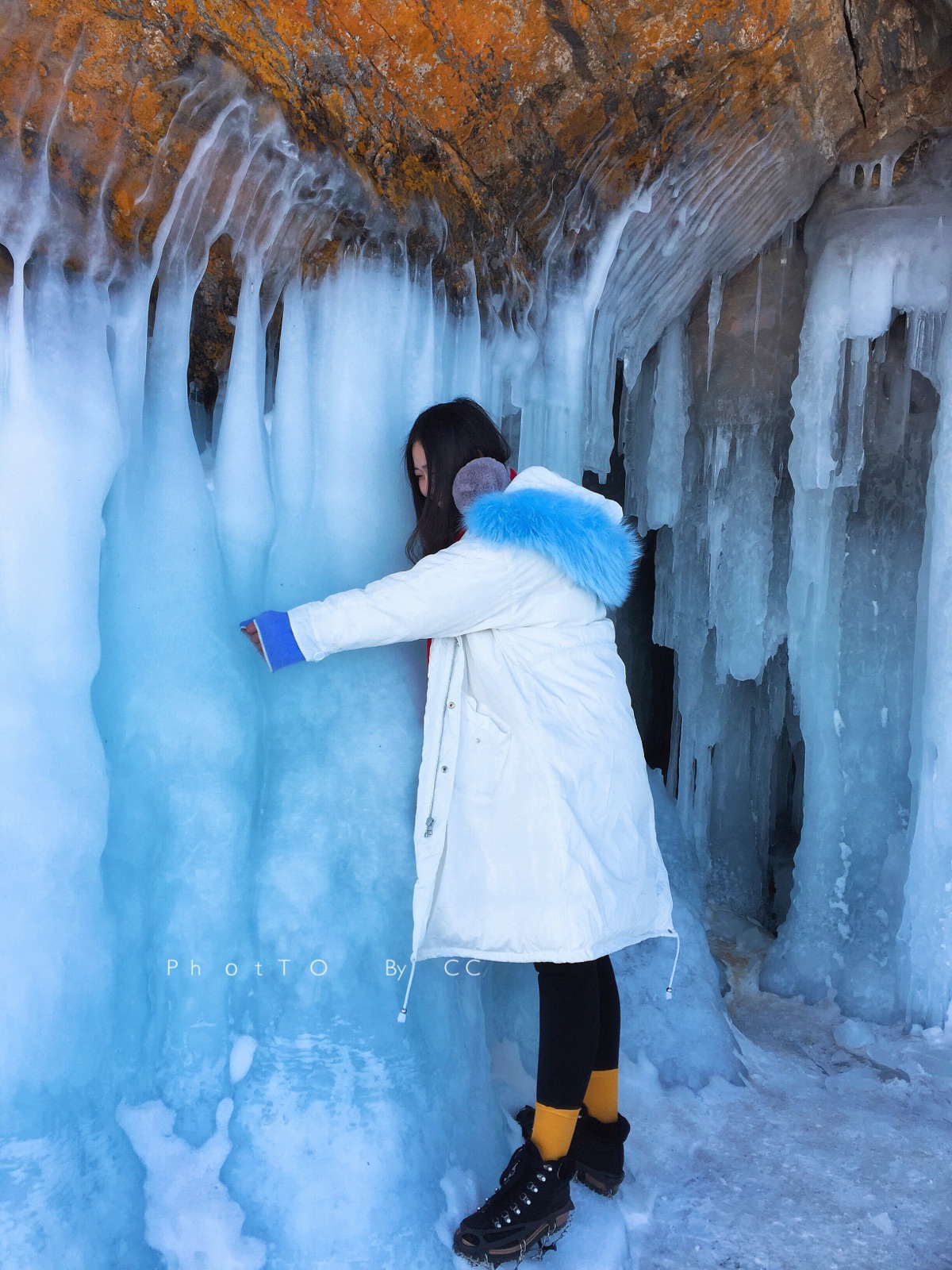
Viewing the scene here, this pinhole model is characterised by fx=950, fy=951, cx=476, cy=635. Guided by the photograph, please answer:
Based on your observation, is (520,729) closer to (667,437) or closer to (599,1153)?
(599,1153)

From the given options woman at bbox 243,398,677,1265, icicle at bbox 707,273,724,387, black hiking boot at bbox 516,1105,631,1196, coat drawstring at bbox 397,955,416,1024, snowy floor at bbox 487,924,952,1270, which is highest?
icicle at bbox 707,273,724,387

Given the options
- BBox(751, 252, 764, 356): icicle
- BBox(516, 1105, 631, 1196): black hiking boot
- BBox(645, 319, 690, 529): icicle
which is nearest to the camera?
BBox(516, 1105, 631, 1196): black hiking boot

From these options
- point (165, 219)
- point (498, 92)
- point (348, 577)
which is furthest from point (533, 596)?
point (498, 92)

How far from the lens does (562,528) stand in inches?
67.8

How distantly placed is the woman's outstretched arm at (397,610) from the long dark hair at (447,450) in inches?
7.8

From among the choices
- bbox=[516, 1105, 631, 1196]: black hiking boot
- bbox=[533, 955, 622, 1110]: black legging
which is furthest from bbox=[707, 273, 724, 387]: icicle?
bbox=[516, 1105, 631, 1196]: black hiking boot

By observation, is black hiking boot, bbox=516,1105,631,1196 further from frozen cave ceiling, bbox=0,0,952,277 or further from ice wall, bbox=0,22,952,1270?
frozen cave ceiling, bbox=0,0,952,277

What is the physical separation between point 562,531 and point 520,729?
1.20 ft

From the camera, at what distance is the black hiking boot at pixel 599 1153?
1.86 m

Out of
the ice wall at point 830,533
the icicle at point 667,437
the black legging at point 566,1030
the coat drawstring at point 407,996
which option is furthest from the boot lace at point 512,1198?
the icicle at point 667,437

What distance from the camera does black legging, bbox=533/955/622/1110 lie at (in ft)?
5.49

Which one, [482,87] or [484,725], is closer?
[484,725]

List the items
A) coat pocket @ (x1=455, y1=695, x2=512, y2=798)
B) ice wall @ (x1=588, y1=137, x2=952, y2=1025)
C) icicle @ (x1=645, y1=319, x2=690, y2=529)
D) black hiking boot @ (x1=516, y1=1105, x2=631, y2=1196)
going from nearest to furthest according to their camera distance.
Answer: coat pocket @ (x1=455, y1=695, x2=512, y2=798) → black hiking boot @ (x1=516, y1=1105, x2=631, y2=1196) → ice wall @ (x1=588, y1=137, x2=952, y2=1025) → icicle @ (x1=645, y1=319, x2=690, y2=529)

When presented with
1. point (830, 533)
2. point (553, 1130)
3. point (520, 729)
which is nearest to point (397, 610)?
point (520, 729)
